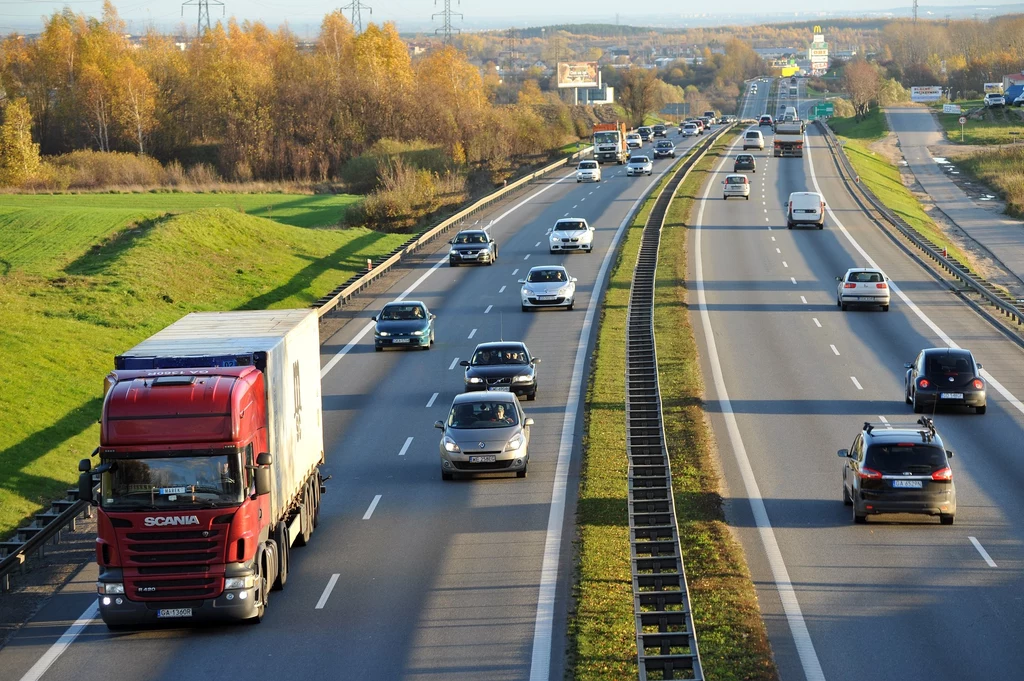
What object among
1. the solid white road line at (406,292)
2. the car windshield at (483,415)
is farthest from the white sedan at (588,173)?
the car windshield at (483,415)

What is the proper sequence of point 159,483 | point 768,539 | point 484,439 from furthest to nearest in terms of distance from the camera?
point 484,439 < point 768,539 < point 159,483

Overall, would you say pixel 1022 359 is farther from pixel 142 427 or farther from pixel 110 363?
pixel 142 427

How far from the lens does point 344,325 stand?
43.9 metres

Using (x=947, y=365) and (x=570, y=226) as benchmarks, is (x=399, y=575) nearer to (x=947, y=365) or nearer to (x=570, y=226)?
(x=947, y=365)

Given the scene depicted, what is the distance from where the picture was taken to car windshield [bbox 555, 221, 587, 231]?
59000 millimetres

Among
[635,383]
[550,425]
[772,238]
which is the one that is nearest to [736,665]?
[550,425]

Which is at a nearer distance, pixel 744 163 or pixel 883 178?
pixel 744 163

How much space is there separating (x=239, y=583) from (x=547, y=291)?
28.6 meters

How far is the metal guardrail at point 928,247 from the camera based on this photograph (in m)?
44.7

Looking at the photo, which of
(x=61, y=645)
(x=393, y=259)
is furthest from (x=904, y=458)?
(x=393, y=259)

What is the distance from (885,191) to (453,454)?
236 feet

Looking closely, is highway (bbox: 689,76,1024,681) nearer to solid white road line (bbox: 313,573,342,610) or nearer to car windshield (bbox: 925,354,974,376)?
car windshield (bbox: 925,354,974,376)

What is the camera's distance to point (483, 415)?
85.0 ft

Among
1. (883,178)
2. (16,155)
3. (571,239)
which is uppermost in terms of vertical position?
(16,155)
